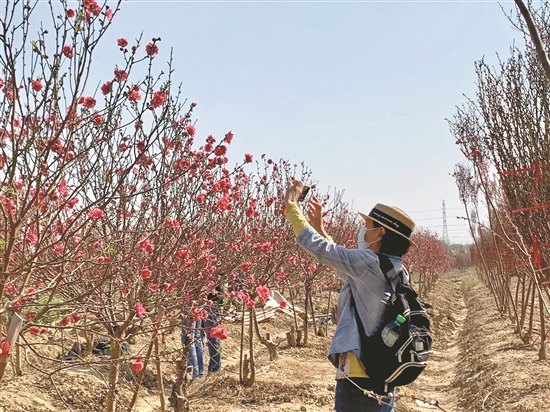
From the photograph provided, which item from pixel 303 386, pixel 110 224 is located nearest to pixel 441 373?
pixel 303 386

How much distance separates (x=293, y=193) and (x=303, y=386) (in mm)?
4796

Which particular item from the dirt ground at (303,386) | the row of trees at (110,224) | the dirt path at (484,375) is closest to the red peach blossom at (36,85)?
the row of trees at (110,224)

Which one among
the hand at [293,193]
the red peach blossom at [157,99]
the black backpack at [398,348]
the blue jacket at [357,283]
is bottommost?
the black backpack at [398,348]

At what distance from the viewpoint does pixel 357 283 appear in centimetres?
271

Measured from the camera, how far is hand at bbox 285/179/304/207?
2.90m

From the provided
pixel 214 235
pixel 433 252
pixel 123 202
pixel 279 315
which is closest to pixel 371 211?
A: pixel 123 202

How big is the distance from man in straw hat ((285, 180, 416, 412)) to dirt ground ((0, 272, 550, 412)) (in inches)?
87.7

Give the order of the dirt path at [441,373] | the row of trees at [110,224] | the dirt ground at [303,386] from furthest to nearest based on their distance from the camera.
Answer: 1. the dirt path at [441,373]
2. the dirt ground at [303,386]
3. the row of trees at [110,224]

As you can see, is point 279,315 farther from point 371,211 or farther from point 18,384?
point 371,211

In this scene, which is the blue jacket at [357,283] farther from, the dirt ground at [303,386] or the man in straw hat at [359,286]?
the dirt ground at [303,386]

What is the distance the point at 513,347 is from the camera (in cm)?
903

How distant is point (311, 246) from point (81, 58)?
4.79 ft

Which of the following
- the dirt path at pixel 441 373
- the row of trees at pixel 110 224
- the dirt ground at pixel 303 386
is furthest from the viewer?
the dirt path at pixel 441 373

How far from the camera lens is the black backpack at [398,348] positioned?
256cm
